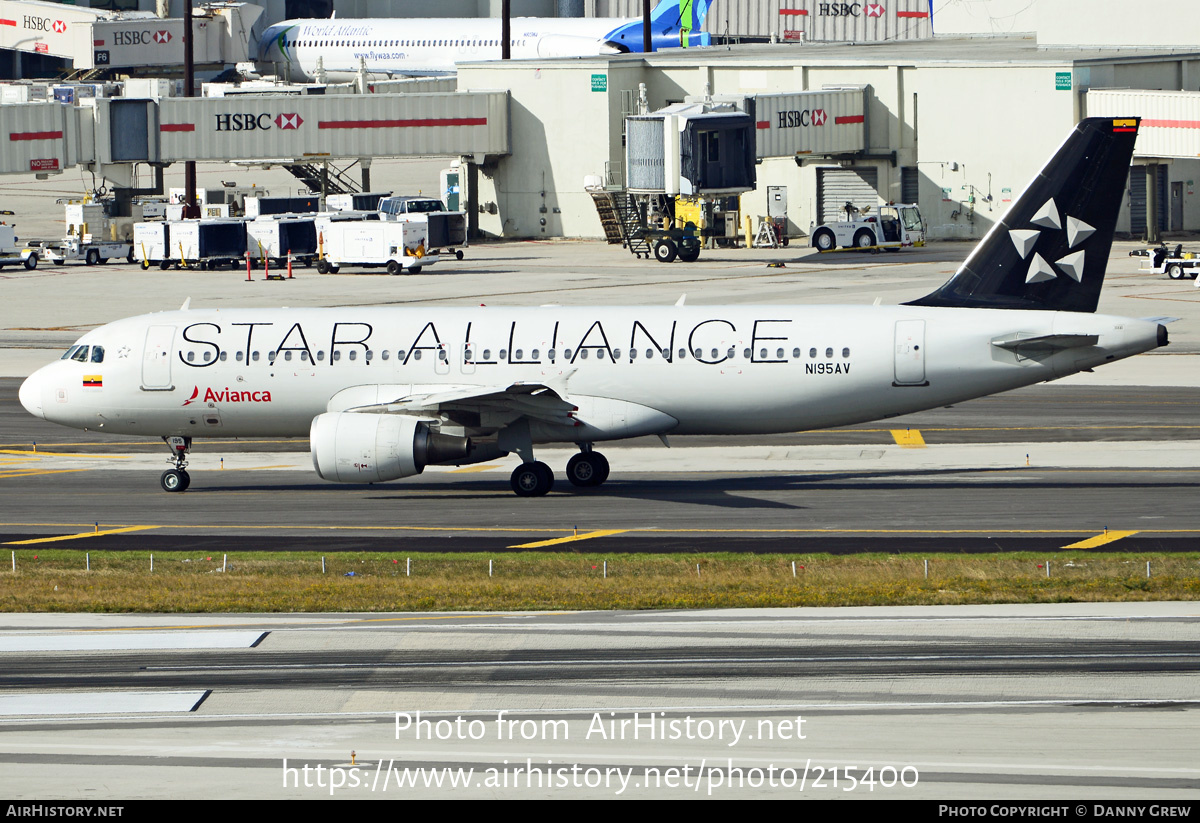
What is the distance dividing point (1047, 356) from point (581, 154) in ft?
254

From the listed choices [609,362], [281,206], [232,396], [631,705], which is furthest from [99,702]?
[281,206]

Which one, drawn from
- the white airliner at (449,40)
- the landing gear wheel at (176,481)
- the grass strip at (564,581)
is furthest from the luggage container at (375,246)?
the grass strip at (564,581)

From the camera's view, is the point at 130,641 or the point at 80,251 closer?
the point at 130,641

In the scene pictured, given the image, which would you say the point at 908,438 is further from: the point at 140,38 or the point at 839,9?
the point at 839,9

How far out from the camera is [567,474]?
4084 cm

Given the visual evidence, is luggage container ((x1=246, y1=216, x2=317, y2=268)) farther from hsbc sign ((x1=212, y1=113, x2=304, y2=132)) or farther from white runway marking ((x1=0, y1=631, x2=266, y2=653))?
white runway marking ((x1=0, y1=631, x2=266, y2=653))

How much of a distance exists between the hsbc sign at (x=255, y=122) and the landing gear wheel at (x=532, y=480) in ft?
242

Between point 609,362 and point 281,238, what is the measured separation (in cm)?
6349

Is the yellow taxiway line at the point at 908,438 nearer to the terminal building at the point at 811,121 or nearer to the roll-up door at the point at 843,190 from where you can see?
the terminal building at the point at 811,121

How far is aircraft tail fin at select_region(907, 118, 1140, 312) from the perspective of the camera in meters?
38.2

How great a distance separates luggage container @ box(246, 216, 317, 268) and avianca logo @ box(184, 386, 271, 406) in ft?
195

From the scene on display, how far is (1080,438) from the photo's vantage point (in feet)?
153

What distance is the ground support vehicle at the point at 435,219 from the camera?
9856cm
